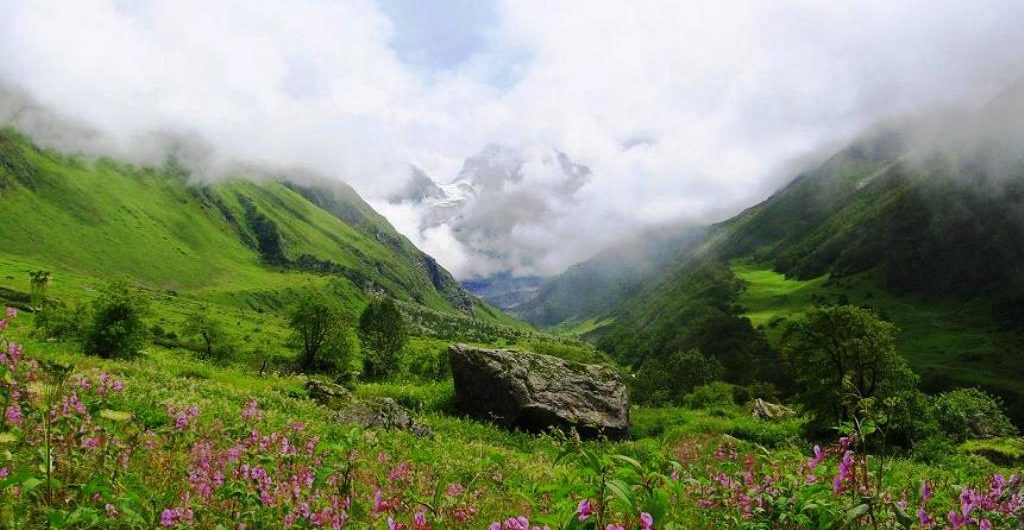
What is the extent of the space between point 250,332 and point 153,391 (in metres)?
193

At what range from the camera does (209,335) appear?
125812mm

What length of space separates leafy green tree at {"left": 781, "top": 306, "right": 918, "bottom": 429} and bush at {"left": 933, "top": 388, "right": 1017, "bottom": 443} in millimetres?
3574

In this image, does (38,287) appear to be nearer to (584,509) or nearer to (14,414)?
(14,414)

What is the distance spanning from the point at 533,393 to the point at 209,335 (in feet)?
385

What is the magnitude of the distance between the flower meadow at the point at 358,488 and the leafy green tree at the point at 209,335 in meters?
127

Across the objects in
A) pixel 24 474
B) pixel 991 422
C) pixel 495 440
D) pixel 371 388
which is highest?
pixel 24 474

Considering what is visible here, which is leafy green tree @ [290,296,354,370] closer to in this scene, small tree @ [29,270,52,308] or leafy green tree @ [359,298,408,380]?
leafy green tree @ [359,298,408,380]

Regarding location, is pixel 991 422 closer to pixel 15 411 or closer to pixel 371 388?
pixel 371 388

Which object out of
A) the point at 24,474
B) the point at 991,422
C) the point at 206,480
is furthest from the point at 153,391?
the point at 991,422

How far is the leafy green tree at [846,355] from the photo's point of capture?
112ft

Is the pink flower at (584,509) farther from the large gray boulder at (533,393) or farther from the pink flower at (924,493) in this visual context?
the large gray boulder at (533,393)

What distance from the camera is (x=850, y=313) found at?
35812mm

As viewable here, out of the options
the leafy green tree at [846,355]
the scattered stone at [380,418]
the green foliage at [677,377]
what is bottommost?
the green foliage at [677,377]

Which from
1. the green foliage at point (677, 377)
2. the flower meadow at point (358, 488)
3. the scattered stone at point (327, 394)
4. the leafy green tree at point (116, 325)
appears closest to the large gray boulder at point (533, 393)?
the scattered stone at point (327, 394)
